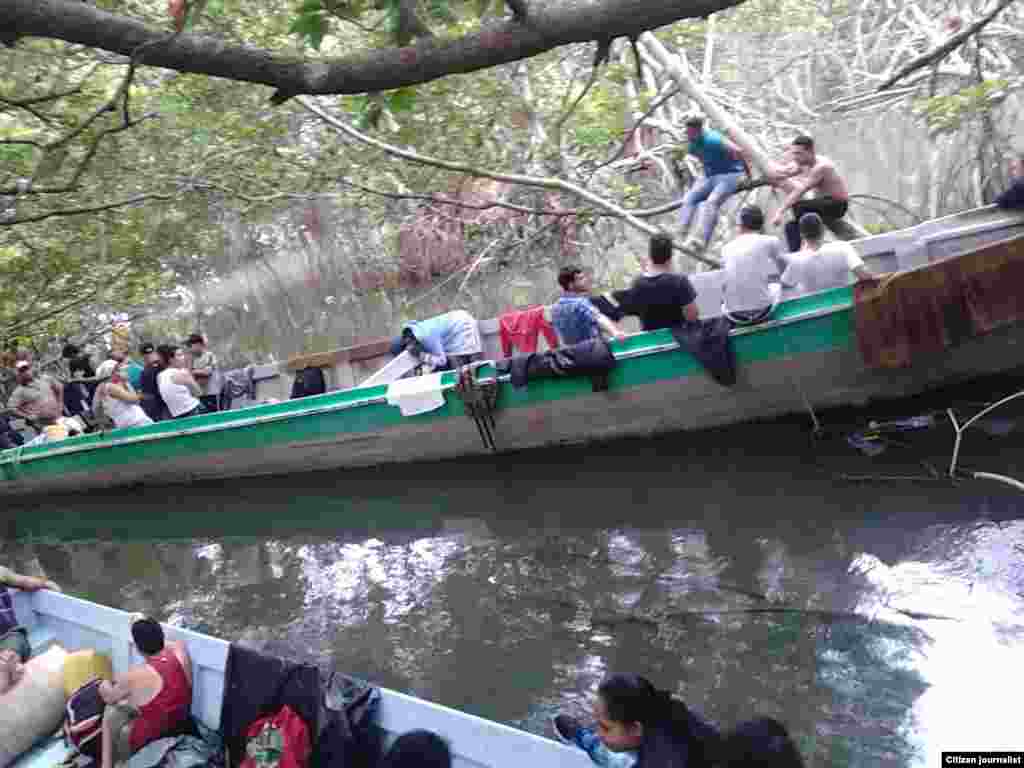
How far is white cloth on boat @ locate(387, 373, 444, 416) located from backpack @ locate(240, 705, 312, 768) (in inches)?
171

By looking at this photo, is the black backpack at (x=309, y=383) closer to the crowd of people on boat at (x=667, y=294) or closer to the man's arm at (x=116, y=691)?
the crowd of people on boat at (x=667, y=294)

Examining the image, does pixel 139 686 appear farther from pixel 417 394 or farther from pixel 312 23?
pixel 417 394

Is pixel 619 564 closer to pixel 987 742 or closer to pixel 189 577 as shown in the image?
pixel 987 742

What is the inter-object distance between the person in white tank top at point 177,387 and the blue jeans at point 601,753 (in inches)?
296

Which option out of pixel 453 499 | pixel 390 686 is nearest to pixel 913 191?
pixel 453 499

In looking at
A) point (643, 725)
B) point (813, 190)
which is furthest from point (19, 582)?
point (813, 190)

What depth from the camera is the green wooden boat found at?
6020mm

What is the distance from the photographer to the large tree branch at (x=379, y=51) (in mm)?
2133

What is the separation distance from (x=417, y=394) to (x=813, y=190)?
390 centimetres

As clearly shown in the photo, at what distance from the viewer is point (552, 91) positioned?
9.22 meters

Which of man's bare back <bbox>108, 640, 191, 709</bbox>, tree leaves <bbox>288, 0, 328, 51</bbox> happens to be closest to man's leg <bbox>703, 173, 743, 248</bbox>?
tree leaves <bbox>288, 0, 328, 51</bbox>

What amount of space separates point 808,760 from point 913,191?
23.8 ft

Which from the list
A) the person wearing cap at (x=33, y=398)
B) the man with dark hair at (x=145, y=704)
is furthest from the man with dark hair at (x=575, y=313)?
the person wearing cap at (x=33, y=398)

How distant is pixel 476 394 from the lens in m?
7.38
